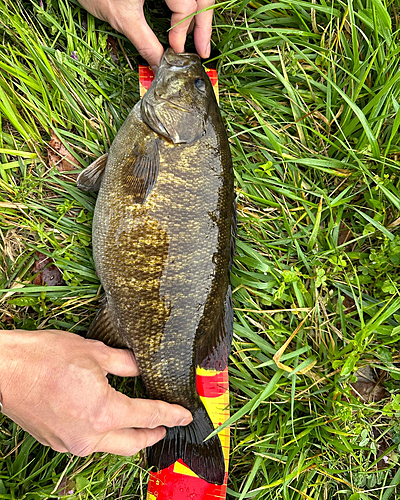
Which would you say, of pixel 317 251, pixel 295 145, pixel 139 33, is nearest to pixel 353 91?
pixel 295 145

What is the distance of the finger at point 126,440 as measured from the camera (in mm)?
2174

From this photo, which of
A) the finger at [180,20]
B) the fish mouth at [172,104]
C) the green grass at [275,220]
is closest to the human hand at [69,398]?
the green grass at [275,220]

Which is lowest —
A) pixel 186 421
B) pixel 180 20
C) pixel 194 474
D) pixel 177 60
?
pixel 194 474

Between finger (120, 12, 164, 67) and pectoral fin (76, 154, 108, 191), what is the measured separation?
29.3 inches

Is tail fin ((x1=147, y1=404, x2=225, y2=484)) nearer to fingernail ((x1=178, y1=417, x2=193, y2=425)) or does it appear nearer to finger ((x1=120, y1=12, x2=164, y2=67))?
fingernail ((x1=178, y1=417, x2=193, y2=425))

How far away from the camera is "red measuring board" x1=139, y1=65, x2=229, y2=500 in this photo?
255 centimetres

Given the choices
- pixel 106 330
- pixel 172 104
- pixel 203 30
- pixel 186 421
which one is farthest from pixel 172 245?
pixel 203 30

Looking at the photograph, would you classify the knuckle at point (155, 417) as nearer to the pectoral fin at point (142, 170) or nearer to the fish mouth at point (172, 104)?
the pectoral fin at point (142, 170)

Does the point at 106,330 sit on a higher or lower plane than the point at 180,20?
lower

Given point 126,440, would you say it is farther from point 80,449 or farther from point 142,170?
point 142,170

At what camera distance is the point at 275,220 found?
287 cm

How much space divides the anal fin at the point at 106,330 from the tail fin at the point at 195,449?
66 cm

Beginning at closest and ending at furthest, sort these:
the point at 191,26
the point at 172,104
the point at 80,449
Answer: the point at 80,449, the point at 172,104, the point at 191,26

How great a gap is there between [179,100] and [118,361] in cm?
166
